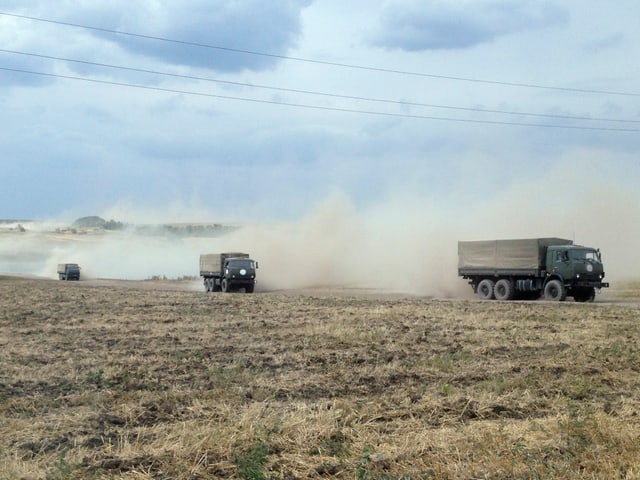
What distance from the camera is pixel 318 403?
32.6ft

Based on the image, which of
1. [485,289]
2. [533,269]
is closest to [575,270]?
[533,269]

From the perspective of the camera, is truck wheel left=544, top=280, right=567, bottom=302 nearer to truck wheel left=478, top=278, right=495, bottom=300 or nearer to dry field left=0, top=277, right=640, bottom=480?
truck wheel left=478, top=278, right=495, bottom=300

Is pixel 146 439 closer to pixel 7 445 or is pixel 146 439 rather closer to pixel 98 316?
pixel 7 445

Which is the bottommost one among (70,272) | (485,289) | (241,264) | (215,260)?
(485,289)

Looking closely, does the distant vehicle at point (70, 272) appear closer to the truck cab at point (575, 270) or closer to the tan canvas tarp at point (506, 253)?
the tan canvas tarp at point (506, 253)

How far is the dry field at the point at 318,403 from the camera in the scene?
23.3ft

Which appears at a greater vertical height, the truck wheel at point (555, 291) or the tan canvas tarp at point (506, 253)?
the tan canvas tarp at point (506, 253)

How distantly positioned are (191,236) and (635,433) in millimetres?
150392

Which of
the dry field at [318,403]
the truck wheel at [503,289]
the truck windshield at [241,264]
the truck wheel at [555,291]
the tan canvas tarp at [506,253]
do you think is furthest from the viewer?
the truck windshield at [241,264]

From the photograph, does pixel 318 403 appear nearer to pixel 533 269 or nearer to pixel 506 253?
pixel 533 269

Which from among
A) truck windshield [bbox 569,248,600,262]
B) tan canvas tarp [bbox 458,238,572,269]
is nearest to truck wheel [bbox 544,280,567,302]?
tan canvas tarp [bbox 458,238,572,269]

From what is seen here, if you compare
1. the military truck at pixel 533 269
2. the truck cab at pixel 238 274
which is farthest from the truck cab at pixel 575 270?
the truck cab at pixel 238 274

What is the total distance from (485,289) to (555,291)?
4816 mm

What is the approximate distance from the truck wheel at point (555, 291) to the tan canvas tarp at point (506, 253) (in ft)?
3.98
